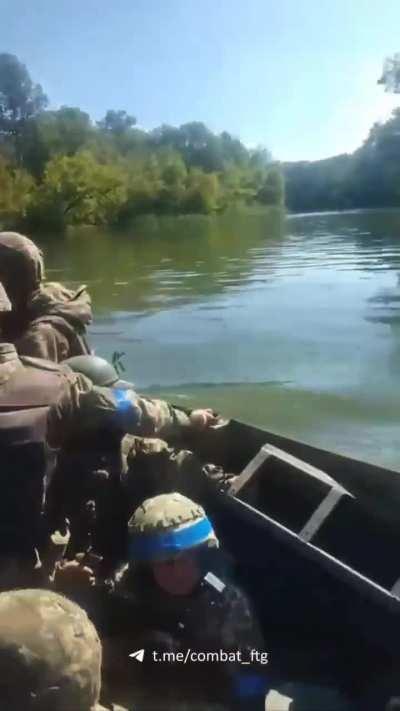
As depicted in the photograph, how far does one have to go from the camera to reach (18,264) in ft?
18.1

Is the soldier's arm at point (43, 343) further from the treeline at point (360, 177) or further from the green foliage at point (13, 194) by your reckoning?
the treeline at point (360, 177)

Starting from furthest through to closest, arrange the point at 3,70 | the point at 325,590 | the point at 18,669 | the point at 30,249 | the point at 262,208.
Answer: the point at 262,208 → the point at 3,70 → the point at 30,249 → the point at 325,590 → the point at 18,669

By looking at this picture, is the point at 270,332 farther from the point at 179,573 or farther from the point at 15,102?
the point at 15,102

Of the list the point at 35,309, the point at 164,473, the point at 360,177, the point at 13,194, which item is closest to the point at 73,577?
the point at 164,473

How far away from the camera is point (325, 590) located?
391 centimetres

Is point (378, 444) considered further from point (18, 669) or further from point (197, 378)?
point (18, 669)

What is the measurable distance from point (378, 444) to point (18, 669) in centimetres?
936

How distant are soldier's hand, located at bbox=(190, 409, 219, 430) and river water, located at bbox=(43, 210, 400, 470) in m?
5.20

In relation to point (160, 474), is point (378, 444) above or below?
below

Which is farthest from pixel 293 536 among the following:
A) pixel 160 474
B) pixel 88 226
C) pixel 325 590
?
pixel 88 226

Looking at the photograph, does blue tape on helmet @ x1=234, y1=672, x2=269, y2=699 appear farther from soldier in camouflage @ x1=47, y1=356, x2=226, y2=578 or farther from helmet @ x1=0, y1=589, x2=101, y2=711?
helmet @ x1=0, y1=589, x2=101, y2=711

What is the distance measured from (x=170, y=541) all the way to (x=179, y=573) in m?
0.12

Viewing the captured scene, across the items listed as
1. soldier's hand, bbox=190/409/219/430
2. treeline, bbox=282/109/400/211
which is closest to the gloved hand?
soldier's hand, bbox=190/409/219/430

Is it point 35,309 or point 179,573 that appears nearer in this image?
point 179,573
